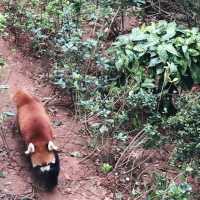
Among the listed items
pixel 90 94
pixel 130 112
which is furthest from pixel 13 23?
pixel 130 112

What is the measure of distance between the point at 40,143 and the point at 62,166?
57 centimetres

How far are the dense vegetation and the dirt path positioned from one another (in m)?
0.22

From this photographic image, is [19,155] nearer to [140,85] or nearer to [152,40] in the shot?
[140,85]

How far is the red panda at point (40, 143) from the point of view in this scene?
6066 millimetres

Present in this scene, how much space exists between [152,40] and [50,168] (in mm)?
2318

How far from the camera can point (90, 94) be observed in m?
7.23

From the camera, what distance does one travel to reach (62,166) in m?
6.56

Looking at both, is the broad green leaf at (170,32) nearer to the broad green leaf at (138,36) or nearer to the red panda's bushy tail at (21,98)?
the broad green leaf at (138,36)

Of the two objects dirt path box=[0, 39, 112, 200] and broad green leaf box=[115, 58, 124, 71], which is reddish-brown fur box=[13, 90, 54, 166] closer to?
dirt path box=[0, 39, 112, 200]

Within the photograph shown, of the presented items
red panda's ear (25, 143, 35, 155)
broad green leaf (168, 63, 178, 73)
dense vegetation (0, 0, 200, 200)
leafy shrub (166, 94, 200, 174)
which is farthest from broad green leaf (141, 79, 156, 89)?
red panda's ear (25, 143, 35, 155)

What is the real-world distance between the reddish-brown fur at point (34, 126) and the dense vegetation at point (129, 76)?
0.60m

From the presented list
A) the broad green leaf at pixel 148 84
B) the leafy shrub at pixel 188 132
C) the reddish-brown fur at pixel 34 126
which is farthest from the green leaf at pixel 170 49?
the reddish-brown fur at pixel 34 126

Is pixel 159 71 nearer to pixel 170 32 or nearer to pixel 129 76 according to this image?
pixel 129 76

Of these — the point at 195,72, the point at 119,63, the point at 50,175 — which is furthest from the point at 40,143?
the point at 195,72
